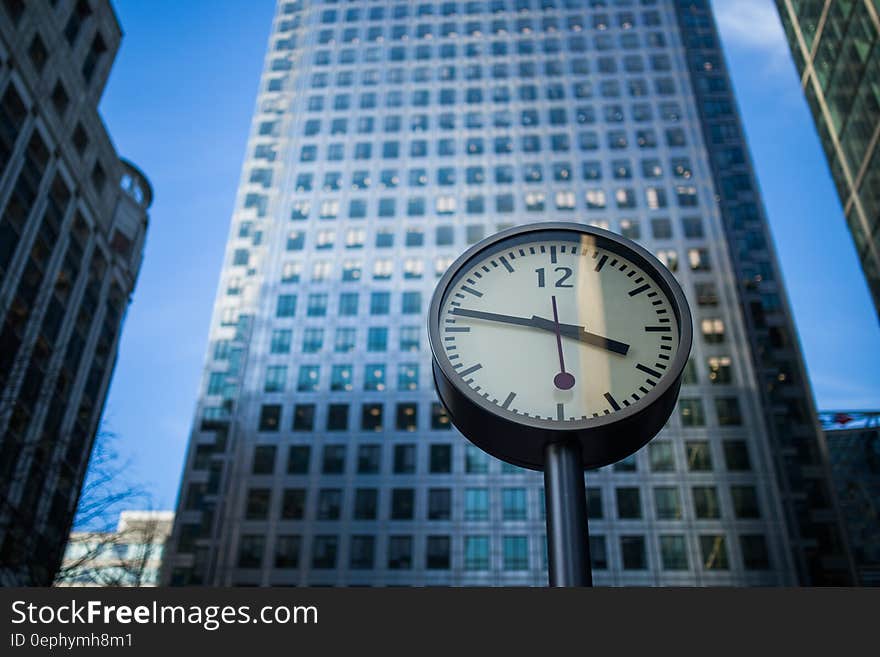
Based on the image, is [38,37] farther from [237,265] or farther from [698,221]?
A: [698,221]

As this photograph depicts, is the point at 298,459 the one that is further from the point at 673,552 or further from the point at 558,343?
the point at 558,343

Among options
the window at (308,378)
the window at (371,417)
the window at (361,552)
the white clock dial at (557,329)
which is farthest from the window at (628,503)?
the white clock dial at (557,329)

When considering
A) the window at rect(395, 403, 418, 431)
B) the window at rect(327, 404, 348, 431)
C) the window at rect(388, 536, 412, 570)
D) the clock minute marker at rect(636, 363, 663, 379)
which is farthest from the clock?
the window at rect(327, 404, 348, 431)

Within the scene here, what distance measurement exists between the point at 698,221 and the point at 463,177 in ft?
62.7

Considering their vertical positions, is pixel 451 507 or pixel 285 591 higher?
pixel 451 507

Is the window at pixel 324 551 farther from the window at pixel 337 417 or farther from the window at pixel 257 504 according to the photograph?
the window at pixel 337 417

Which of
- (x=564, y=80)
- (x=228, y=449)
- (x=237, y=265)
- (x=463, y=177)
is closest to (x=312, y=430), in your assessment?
(x=228, y=449)

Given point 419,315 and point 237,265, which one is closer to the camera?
point 419,315

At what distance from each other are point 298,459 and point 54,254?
2259 centimetres

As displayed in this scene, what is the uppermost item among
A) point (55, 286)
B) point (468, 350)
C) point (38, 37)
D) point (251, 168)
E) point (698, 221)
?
point (251, 168)

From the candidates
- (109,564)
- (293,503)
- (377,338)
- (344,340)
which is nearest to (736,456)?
(377,338)

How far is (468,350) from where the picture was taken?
3.21m

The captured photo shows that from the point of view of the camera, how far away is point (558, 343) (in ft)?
10.4

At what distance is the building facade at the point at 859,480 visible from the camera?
164 feet
